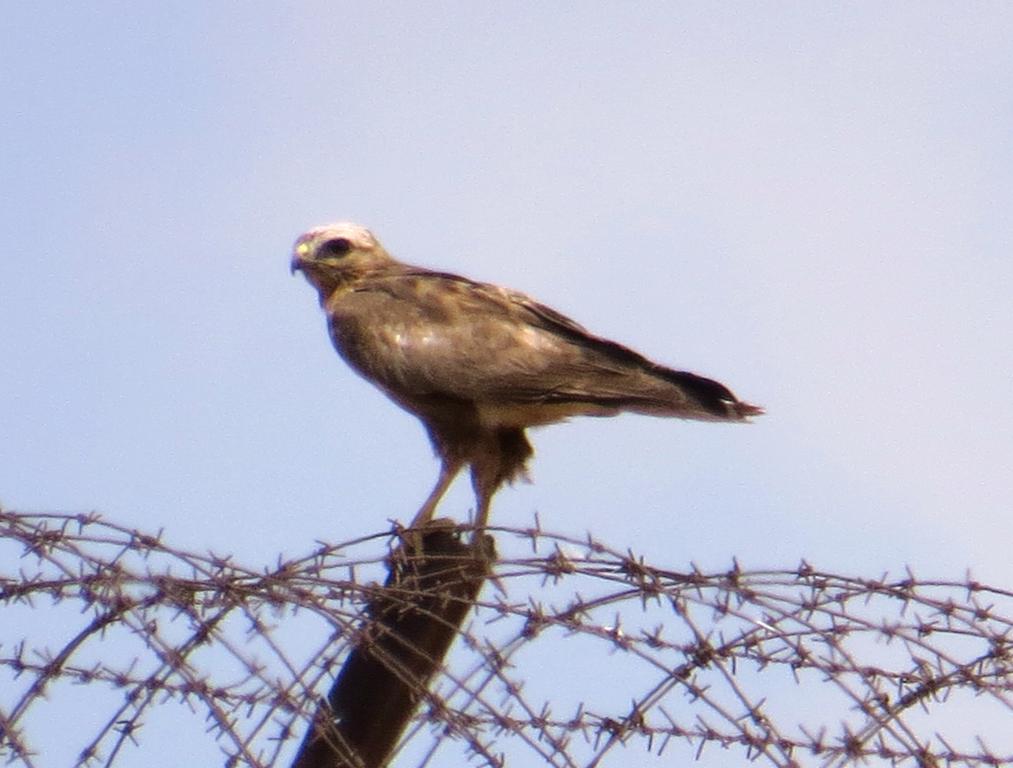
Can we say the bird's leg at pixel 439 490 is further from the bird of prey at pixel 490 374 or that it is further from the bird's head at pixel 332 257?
the bird's head at pixel 332 257

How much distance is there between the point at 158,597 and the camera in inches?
159

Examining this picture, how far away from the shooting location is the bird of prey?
741 cm

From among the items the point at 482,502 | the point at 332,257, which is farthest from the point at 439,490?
the point at 332,257

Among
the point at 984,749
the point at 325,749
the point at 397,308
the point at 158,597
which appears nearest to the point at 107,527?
the point at 158,597

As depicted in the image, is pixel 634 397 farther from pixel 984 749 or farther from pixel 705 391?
pixel 984 749

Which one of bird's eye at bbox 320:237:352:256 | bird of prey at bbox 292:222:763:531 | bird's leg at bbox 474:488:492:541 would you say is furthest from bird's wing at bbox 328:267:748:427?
bird's eye at bbox 320:237:352:256

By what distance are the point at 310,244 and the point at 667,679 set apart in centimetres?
548

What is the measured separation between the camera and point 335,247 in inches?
369

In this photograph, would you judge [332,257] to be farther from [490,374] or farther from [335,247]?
[490,374]

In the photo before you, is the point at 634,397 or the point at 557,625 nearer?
the point at 557,625

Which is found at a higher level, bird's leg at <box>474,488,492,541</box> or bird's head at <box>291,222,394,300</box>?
bird's head at <box>291,222,394,300</box>

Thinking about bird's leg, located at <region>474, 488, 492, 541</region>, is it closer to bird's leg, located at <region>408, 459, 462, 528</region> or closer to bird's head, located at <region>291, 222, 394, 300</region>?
bird's leg, located at <region>408, 459, 462, 528</region>

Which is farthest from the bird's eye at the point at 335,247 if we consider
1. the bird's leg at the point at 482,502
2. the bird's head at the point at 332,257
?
the bird's leg at the point at 482,502

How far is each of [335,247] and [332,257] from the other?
0.23ft
